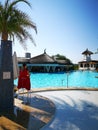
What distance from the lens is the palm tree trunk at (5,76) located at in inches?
270

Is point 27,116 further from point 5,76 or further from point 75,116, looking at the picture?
point 5,76

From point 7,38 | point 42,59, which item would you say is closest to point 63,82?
point 7,38

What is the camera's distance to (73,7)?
1220cm

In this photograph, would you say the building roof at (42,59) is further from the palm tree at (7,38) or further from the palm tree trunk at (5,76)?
the palm tree trunk at (5,76)

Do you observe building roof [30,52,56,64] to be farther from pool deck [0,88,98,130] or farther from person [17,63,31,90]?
pool deck [0,88,98,130]

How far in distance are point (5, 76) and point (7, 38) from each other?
1.63m

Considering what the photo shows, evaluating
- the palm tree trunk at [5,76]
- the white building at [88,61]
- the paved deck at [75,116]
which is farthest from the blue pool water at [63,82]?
the white building at [88,61]

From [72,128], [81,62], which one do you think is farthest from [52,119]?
[81,62]

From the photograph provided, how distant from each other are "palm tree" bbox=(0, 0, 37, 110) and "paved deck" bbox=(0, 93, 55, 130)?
597 millimetres

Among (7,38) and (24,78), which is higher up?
(7,38)

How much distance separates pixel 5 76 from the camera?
6.96 metres

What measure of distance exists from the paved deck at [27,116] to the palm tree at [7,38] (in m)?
0.60

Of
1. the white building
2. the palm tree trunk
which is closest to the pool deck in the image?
the palm tree trunk

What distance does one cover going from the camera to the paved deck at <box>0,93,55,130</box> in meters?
5.25
